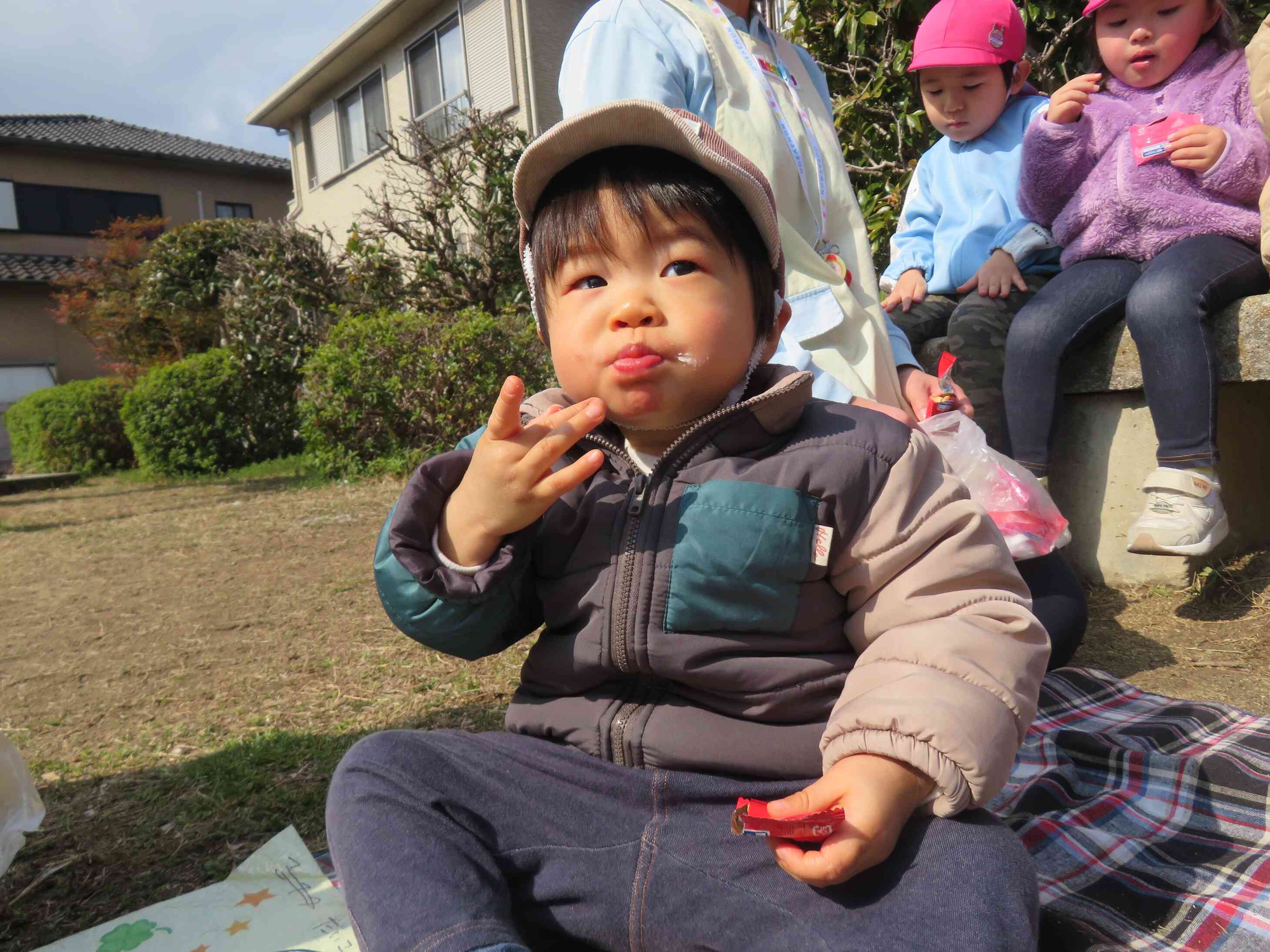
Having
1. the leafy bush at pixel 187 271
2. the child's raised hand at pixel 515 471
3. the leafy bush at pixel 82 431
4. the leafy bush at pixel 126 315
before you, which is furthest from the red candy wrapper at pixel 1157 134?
the leafy bush at pixel 126 315

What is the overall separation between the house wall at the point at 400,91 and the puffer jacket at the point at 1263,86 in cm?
828

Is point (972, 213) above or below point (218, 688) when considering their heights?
above

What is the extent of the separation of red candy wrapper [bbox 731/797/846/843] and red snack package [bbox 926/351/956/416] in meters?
1.33

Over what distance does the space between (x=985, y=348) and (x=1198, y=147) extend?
2.77 feet

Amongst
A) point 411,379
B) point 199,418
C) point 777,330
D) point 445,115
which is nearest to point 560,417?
point 777,330

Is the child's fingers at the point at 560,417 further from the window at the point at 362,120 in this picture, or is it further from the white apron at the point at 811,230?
the window at the point at 362,120

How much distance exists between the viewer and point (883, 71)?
15.7ft

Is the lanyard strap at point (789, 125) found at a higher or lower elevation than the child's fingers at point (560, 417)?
higher

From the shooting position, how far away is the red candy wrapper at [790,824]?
1.12 meters

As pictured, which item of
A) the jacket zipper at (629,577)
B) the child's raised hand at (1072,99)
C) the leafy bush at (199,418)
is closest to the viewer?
the jacket zipper at (629,577)

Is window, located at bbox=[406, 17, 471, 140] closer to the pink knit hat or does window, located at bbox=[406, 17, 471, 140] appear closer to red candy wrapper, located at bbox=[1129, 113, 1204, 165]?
the pink knit hat

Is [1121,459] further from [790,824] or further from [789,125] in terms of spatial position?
[790,824]

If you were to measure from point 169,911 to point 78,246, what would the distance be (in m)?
28.7

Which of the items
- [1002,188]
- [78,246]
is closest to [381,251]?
[1002,188]
